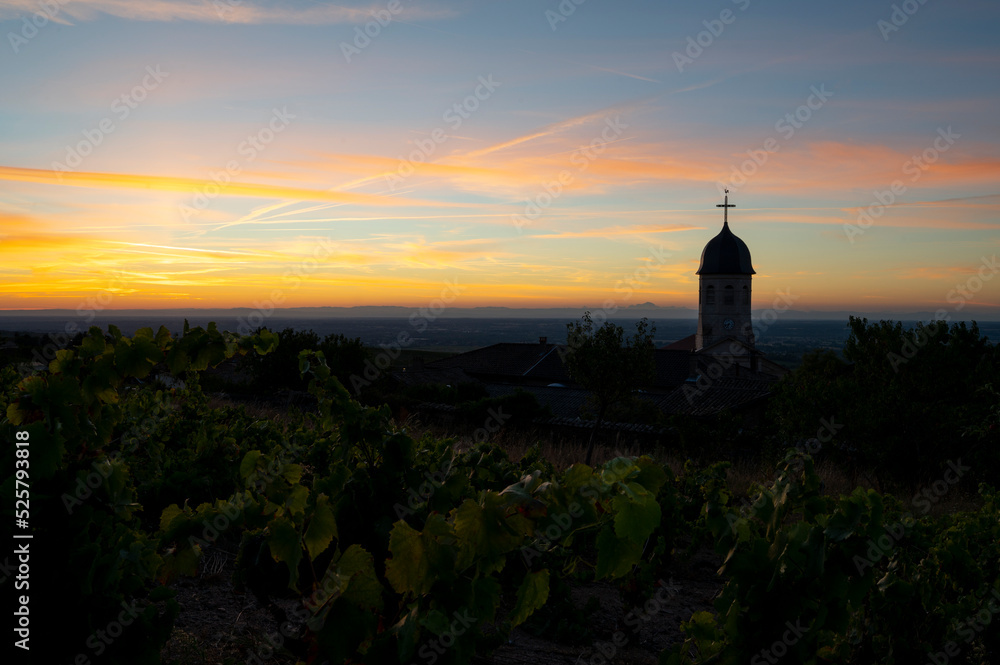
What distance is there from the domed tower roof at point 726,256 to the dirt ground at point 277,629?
225ft

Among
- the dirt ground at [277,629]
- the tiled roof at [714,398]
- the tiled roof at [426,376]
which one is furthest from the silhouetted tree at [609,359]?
the tiled roof at [426,376]

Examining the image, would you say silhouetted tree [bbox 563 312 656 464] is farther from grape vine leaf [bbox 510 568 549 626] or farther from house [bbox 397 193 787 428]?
grape vine leaf [bbox 510 568 549 626]

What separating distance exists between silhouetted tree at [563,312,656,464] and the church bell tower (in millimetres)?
54470

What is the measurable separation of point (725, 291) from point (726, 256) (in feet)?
14.3

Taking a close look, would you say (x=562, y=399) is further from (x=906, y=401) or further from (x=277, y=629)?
(x=277, y=629)

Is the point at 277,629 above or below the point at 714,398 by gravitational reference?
above

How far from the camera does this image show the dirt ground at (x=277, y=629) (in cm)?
351

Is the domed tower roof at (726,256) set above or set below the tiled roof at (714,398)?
above

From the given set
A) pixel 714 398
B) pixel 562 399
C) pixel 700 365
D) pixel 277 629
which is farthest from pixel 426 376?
pixel 277 629

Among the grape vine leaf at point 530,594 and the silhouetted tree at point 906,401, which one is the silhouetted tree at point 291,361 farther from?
the grape vine leaf at point 530,594

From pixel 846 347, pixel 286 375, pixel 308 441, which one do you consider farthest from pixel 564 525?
pixel 286 375

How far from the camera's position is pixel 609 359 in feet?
53.5

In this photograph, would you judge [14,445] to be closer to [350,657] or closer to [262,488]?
[262,488]

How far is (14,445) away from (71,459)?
0.30 m
